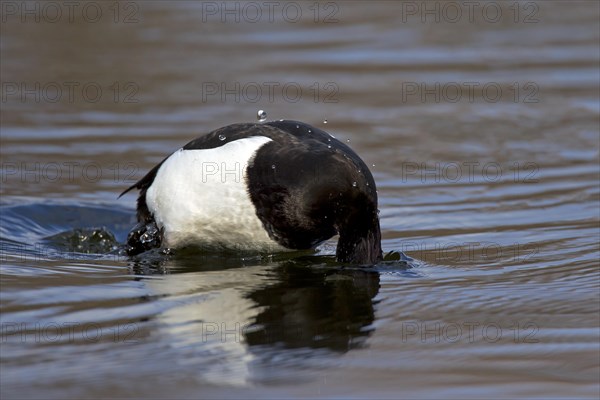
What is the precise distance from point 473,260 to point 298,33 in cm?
770

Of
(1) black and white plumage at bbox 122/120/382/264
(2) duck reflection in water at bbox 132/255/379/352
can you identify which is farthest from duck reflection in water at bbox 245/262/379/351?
(1) black and white plumage at bbox 122/120/382/264

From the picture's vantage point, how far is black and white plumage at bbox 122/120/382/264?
6.69 m

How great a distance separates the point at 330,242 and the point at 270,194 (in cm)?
116

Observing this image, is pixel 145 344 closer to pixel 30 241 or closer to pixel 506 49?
pixel 30 241

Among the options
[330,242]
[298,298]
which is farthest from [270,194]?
[330,242]

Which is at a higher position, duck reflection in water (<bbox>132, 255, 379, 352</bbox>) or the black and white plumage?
the black and white plumage

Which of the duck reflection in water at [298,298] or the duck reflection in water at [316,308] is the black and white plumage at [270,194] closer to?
the duck reflection in water at [298,298]

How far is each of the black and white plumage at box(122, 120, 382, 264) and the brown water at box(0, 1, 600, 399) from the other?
0.63ft

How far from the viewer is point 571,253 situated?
24.0ft

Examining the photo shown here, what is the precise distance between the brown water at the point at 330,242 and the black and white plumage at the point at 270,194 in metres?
0.19

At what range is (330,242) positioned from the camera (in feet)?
25.7

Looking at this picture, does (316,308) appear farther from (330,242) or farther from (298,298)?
(330,242)

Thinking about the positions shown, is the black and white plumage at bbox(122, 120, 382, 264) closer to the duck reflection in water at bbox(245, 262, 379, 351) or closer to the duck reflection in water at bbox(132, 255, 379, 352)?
the duck reflection in water at bbox(132, 255, 379, 352)

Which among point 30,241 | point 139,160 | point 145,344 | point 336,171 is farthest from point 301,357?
point 139,160
